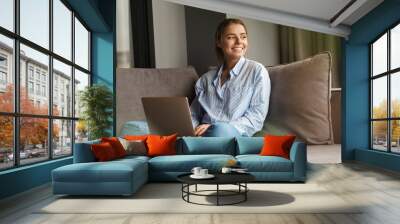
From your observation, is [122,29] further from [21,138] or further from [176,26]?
[21,138]

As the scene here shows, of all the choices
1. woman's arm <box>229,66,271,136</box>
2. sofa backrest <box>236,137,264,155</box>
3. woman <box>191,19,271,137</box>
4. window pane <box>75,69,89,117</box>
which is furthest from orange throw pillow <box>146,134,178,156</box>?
window pane <box>75,69,89,117</box>

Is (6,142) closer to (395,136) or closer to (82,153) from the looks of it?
(82,153)

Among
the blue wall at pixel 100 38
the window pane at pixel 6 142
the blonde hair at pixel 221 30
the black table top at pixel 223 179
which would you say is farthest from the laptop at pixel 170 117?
the window pane at pixel 6 142

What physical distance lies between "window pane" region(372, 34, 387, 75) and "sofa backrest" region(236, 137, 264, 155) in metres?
3.12

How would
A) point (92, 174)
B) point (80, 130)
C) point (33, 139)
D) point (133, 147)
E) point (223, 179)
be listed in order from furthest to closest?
point (80, 130) < point (133, 147) < point (33, 139) < point (92, 174) < point (223, 179)

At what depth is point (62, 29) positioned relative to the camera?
242 inches

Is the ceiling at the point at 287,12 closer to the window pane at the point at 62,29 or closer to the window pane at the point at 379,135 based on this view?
the window pane at the point at 379,135

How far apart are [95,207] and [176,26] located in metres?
4.73

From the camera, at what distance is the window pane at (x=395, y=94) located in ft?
22.0

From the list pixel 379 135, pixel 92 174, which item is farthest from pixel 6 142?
pixel 379 135

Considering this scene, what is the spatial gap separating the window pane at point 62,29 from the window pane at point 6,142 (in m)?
1.74

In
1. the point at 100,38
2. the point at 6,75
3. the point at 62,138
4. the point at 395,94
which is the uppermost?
the point at 100,38

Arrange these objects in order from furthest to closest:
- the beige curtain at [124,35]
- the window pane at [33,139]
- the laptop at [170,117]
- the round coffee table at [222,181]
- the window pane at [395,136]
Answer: the beige curtain at [124,35] < the window pane at [395,136] < the laptop at [170,117] < the window pane at [33,139] < the round coffee table at [222,181]

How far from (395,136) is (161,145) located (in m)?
3.98
